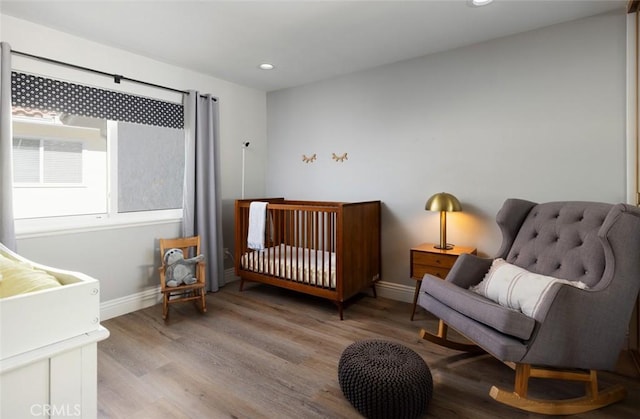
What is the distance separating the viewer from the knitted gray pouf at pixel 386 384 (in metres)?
1.53

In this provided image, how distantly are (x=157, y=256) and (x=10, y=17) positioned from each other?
81.7 inches

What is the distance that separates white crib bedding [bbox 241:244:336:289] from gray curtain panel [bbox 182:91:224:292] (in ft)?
1.22

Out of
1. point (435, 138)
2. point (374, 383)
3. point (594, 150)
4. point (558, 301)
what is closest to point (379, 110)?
point (435, 138)

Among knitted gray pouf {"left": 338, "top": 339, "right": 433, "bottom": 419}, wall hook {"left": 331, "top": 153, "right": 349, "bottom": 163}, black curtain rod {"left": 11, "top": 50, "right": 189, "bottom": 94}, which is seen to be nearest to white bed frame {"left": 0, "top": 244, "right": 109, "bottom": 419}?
knitted gray pouf {"left": 338, "top": 339, "right": 433, "bottom": 419}

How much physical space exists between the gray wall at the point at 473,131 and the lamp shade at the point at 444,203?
0.21m

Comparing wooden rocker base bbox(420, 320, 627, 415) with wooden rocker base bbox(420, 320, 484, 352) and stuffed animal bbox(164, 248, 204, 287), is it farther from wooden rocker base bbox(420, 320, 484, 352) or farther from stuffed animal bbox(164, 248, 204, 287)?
stuffed animal bbox(164, 248, 204, 287)

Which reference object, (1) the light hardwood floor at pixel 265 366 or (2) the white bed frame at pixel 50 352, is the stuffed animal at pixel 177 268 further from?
(2) the white bed frame at pixel 50 352

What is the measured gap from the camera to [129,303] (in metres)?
2.96

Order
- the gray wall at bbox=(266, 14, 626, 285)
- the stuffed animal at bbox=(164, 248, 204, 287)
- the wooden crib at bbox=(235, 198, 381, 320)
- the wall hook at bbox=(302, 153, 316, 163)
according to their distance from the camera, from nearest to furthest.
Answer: the gray wall at bbox=(266, 14, 626, 285)
the wooden crib at bbox=(235, 198, 381, 320)
the stuffed animal at bbox=(164, 248, 204, 287)
the wall hook at bbox=(302, 153, 316, 163)

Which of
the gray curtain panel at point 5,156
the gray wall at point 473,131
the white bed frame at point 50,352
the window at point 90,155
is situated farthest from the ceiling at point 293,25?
the white bed frame at point 50,352

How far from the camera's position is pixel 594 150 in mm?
2342

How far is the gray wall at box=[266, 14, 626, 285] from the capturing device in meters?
2.34

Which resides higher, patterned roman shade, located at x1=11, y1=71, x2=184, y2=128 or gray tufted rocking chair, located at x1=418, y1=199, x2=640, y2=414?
patterned roman shade, located at x1=11, y1=71, x2=184, y2=128

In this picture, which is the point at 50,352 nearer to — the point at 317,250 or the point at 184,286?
the point at 184,286
